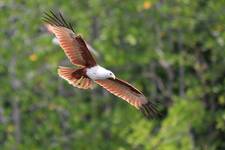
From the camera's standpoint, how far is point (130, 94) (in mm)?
9039

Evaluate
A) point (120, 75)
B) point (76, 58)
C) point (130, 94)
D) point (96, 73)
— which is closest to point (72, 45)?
point (76, 58)

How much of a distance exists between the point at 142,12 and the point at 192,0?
0.97 metres

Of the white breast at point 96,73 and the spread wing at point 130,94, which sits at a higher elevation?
the spread wing at point 130,94

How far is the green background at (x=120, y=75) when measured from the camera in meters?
14.5

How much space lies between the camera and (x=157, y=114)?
29.5ft

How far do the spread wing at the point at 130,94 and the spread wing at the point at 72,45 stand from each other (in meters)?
0.46

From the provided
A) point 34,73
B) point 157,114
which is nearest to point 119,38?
point 34,73

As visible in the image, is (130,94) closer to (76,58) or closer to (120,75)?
(76,58)

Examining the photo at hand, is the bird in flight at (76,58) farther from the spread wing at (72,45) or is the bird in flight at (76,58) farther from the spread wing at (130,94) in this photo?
the spread wing at (130,94)

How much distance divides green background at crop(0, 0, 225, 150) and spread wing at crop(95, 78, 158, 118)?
5062 mm

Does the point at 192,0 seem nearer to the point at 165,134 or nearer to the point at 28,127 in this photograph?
the point at 165,134

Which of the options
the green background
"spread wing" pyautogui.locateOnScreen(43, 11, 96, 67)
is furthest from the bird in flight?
the green background

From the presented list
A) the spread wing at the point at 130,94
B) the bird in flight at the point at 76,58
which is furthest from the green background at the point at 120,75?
the bird in flight at the point at 76,58

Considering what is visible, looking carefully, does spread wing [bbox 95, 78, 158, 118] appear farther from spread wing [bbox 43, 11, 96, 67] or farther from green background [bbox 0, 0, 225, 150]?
green background [bbox 0, 0, 225, 150]
